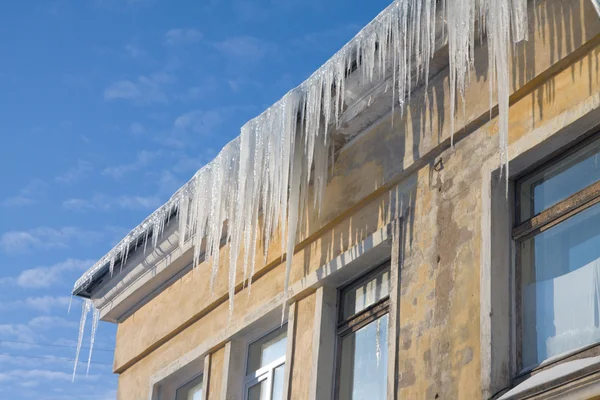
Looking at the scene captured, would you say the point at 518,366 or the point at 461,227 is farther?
the point at 461,227

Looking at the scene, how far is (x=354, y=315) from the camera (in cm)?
834

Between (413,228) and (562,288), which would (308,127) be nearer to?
(413,228)

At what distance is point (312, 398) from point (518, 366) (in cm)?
178

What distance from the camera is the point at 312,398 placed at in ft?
26.6

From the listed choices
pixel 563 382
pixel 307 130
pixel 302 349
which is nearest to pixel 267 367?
pixel 302 349

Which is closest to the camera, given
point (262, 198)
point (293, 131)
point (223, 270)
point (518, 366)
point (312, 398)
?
point (518, 366)

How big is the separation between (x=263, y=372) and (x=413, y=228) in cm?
206

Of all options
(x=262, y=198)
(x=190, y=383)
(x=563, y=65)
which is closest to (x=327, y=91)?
(x=262, y=198)

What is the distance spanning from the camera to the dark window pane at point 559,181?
6.82 meters

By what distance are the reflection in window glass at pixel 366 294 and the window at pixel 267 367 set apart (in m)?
0.80

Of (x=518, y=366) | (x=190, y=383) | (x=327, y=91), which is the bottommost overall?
(x=518, y=366)

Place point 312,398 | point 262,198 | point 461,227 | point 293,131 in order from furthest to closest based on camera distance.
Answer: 1. point 262,198
2. point 293,131
3. point 312,398
4. point 461,227

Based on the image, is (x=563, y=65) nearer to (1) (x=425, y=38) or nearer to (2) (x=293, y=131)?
(1) (x=425, y=38)

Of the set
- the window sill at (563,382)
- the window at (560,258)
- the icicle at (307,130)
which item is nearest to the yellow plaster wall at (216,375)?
the icicle at (307,130)
